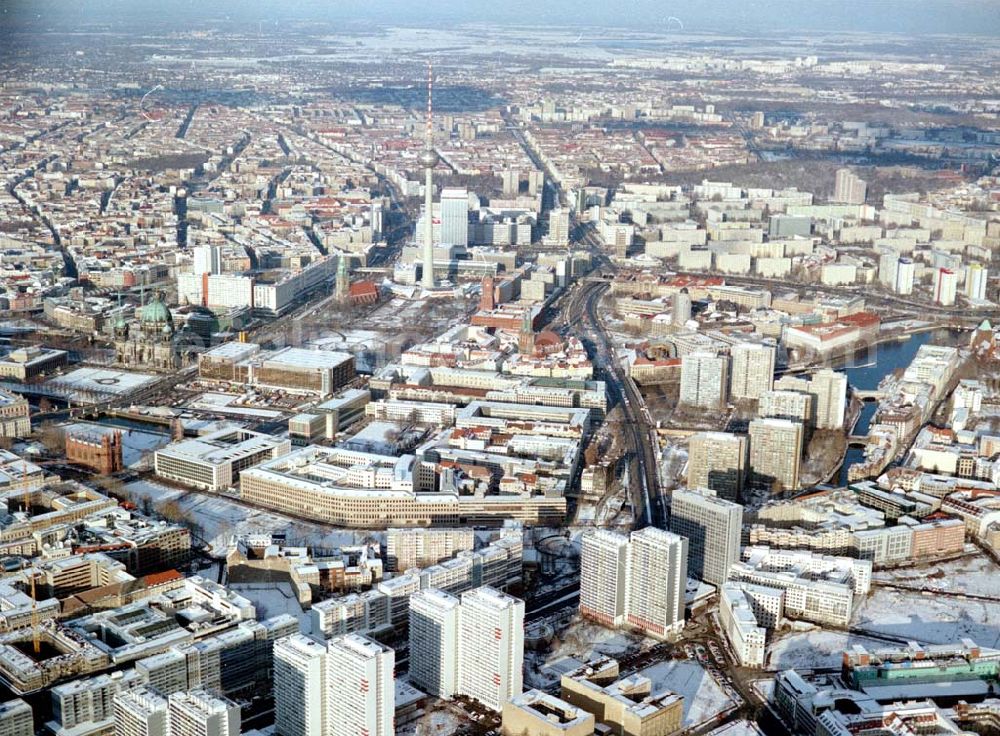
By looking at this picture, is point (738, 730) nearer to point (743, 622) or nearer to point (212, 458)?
point (743, 622)

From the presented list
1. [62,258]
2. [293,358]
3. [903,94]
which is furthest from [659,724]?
[903,94]

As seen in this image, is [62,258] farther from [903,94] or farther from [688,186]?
[903,94]

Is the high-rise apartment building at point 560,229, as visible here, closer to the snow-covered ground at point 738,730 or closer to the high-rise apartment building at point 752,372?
the high-rise apartment building at point 752,372

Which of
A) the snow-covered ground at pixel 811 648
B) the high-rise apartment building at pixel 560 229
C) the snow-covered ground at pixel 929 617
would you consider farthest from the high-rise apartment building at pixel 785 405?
the high-rise apartment building at pixel 560 229

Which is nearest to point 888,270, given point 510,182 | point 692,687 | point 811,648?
point 510,182

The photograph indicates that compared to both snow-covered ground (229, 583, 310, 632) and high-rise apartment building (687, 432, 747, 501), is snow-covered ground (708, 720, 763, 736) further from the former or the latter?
high-rise apartment building (687, 432, 747, 501)
